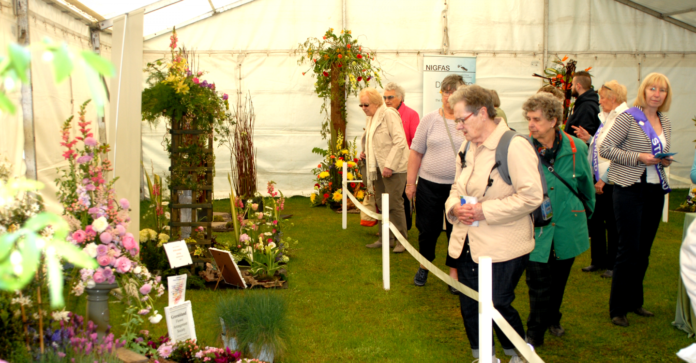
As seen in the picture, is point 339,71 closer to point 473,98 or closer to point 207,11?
point 207,11

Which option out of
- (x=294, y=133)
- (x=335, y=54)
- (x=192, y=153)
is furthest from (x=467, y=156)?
(x=294, y=133)

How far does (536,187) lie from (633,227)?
1.35 m

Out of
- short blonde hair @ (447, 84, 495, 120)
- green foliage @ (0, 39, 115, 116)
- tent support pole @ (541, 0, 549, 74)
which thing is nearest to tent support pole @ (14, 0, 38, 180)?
short blonde hair @ (447, 84, 495, 120)

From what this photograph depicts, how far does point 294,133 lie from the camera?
989 centimetres

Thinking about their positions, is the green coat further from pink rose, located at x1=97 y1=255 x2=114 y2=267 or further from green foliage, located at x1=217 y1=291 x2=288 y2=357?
pink rose, located at x1=97 y1=255 x2=114 y2=267

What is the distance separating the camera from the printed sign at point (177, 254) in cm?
340

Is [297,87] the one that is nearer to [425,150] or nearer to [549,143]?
[425,150]

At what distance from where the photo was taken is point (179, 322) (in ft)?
8.84

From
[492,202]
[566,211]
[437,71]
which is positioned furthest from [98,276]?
[437,71]

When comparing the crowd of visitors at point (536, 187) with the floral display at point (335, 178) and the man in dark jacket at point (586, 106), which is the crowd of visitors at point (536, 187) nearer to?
the man in dark jacket at point (586, 106)

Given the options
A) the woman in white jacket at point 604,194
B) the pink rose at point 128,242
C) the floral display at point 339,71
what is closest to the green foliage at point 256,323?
the pink rose at point 128,242

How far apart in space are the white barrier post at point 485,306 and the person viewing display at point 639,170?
1633 mm

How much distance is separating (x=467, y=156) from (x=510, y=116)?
7.91m

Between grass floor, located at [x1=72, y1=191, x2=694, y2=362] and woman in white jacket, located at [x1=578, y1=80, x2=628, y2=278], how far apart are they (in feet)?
0.54
